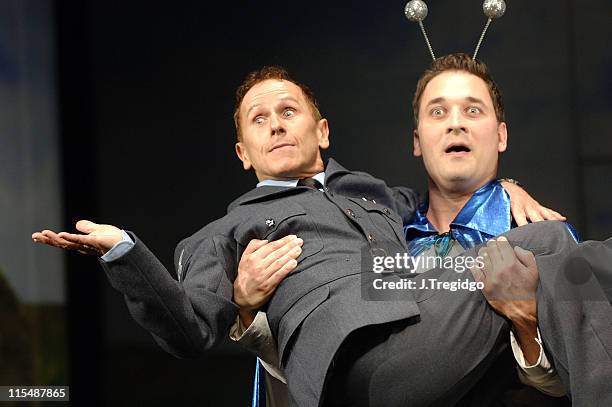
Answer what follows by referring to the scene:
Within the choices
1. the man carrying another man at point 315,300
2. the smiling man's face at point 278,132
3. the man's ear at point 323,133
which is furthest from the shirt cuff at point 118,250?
the man's ear at point 323,133

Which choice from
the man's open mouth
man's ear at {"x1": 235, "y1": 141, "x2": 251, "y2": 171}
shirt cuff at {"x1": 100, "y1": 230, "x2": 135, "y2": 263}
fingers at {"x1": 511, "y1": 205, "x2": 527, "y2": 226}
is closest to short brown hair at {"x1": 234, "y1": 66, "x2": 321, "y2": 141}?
man's ear at {"x1": 235, "y1": 141, "x2": 251, "y2": 171}

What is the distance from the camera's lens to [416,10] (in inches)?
122

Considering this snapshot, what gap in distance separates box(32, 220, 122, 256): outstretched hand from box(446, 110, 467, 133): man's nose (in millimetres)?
888

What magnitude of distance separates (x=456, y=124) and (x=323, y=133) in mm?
394

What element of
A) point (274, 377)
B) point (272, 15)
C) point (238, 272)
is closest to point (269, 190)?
point (238, 272)

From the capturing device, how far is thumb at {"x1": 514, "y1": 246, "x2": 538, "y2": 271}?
101 inches

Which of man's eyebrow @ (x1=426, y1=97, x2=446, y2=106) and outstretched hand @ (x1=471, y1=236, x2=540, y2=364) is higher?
man's eyebrow @ (x1=426, y1=97, x2=446, y2=106)

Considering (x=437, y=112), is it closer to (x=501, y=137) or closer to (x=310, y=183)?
(x=501, y=137)

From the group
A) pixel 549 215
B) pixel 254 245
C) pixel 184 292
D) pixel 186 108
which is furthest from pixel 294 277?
pixel 186 108

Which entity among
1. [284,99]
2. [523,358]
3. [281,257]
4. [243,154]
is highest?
[284,99]

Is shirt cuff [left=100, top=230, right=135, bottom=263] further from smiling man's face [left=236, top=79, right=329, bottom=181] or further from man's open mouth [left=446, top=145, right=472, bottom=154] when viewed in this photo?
man's open mouth [left=446, top=145, right=472, bottom=154]

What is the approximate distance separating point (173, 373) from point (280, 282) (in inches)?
32.5

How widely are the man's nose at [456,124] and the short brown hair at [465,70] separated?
120 millimetres

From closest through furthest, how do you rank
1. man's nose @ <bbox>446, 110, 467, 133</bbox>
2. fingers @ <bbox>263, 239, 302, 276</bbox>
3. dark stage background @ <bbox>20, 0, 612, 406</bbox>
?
fingers @ <bbox>263, 239, 302, 276</bbox>
man's nose @ <bbox>446, 110, 467, 133</bbox>
dark stage background @ <bbox>20, 0, 612, 406</bbox>
